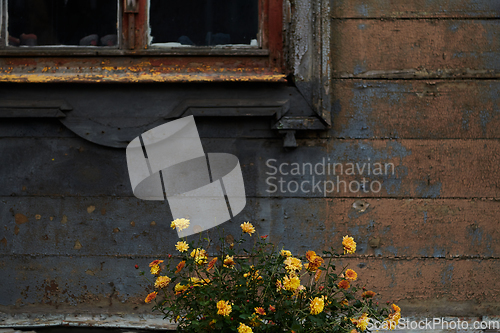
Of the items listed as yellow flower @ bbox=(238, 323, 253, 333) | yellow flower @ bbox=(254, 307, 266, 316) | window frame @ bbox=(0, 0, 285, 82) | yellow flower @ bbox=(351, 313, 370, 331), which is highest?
window frame @ bbox=(0, 0, 285, 82)

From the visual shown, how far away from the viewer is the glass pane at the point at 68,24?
237 cm

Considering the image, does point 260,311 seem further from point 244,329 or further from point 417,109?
point 417,109

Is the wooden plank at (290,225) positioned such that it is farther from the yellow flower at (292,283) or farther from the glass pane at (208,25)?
the glass pane at (208,25)

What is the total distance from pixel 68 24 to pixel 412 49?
2.07 meters

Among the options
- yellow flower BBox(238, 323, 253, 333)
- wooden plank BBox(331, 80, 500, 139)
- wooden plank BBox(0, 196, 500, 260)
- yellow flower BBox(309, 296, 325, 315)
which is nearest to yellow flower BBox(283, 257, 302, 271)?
yellow flower BBox(309, 296, 325, 315)

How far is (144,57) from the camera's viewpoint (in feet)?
7.69

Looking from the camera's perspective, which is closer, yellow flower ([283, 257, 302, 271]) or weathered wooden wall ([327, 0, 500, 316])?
yellow flower ([283, 257, 302, 271])

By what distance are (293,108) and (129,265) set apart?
4.33 feet

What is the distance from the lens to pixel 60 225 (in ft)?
7.46

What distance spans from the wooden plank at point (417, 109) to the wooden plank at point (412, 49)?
59 millimetres

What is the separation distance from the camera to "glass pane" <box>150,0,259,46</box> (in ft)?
7.74

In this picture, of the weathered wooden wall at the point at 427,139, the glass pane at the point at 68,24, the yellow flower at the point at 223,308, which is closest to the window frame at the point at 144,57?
the glass pane at the point at 68,24

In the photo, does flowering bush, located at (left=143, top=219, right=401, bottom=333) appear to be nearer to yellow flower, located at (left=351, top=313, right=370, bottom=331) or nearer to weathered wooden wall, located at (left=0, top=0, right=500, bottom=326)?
yellow flower, located at (left=351, top=313, right=370, bottom=331)

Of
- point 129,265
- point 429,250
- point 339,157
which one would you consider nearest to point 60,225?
point 129,265
